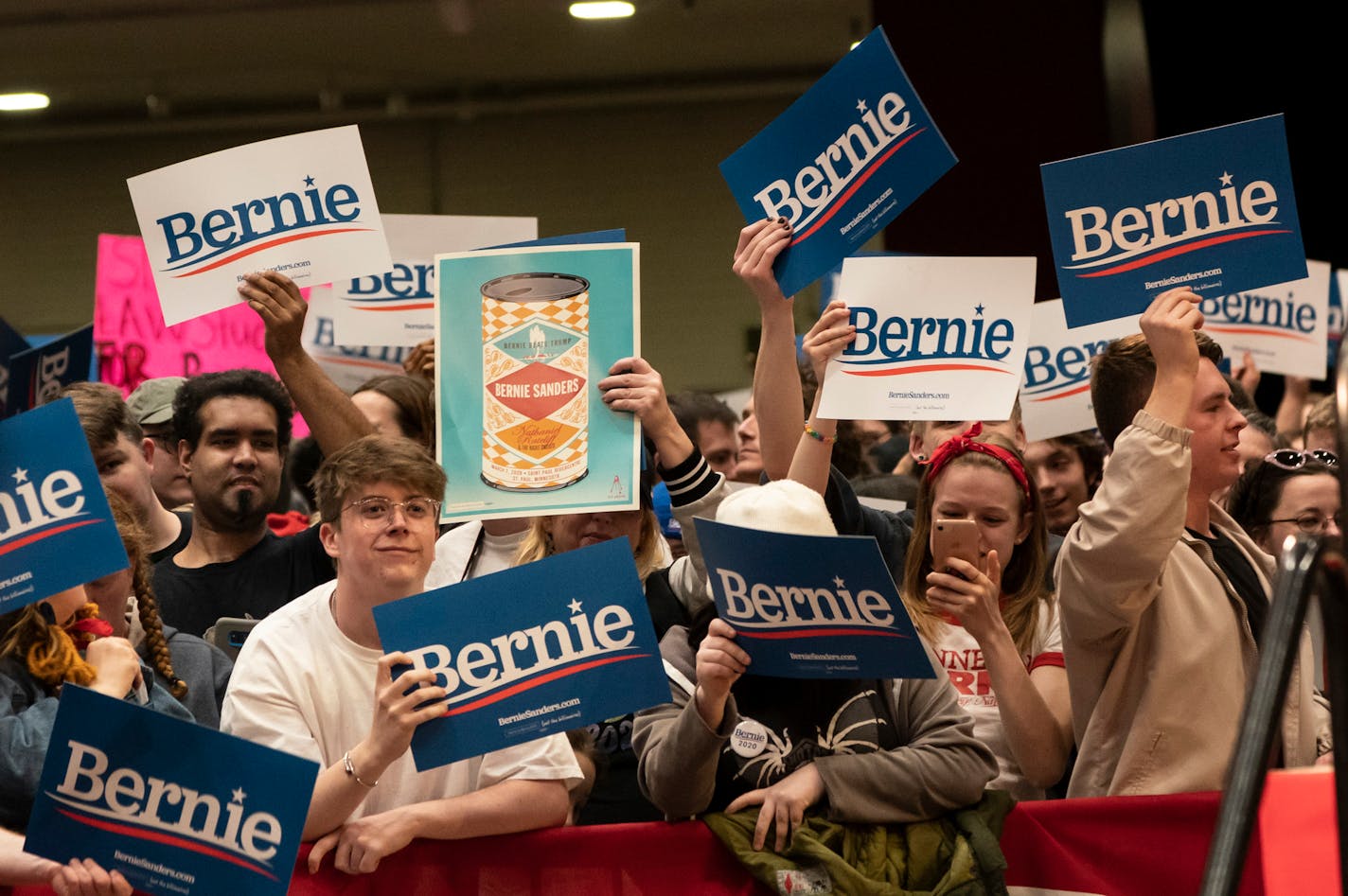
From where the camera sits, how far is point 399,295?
206 inches

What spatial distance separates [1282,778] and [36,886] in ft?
6.45

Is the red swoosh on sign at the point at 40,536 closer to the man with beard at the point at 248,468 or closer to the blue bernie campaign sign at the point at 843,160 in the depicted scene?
the man with beard at the point at 248,468

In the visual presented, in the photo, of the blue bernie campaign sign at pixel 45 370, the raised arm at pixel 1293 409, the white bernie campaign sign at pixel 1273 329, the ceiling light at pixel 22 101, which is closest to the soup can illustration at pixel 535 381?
the blue bernie campaign sign at pixel 45 370

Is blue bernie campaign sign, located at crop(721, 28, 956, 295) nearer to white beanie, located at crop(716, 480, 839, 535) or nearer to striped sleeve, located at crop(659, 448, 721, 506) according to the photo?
striped sleeve, located at crop(659, 448, 721, 506)

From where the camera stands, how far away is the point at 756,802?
9.73ft

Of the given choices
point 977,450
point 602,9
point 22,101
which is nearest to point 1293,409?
point 977,450

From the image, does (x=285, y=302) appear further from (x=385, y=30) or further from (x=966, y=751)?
(x=385, y=30)

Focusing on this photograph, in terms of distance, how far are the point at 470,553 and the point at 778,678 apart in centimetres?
119

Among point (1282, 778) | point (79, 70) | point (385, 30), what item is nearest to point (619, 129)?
point (385, 30)

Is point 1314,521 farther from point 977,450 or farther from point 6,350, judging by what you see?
point 6,350

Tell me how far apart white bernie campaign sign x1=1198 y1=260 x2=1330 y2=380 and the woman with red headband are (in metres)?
2.43

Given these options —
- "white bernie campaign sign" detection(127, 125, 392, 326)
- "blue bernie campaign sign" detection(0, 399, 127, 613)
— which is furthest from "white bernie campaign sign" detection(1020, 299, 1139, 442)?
"blue bernie campaign sign" detection(0, 399, 127, 613)

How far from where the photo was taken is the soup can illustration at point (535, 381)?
3.46 metres

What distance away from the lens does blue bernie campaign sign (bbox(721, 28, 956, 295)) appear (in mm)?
3533
